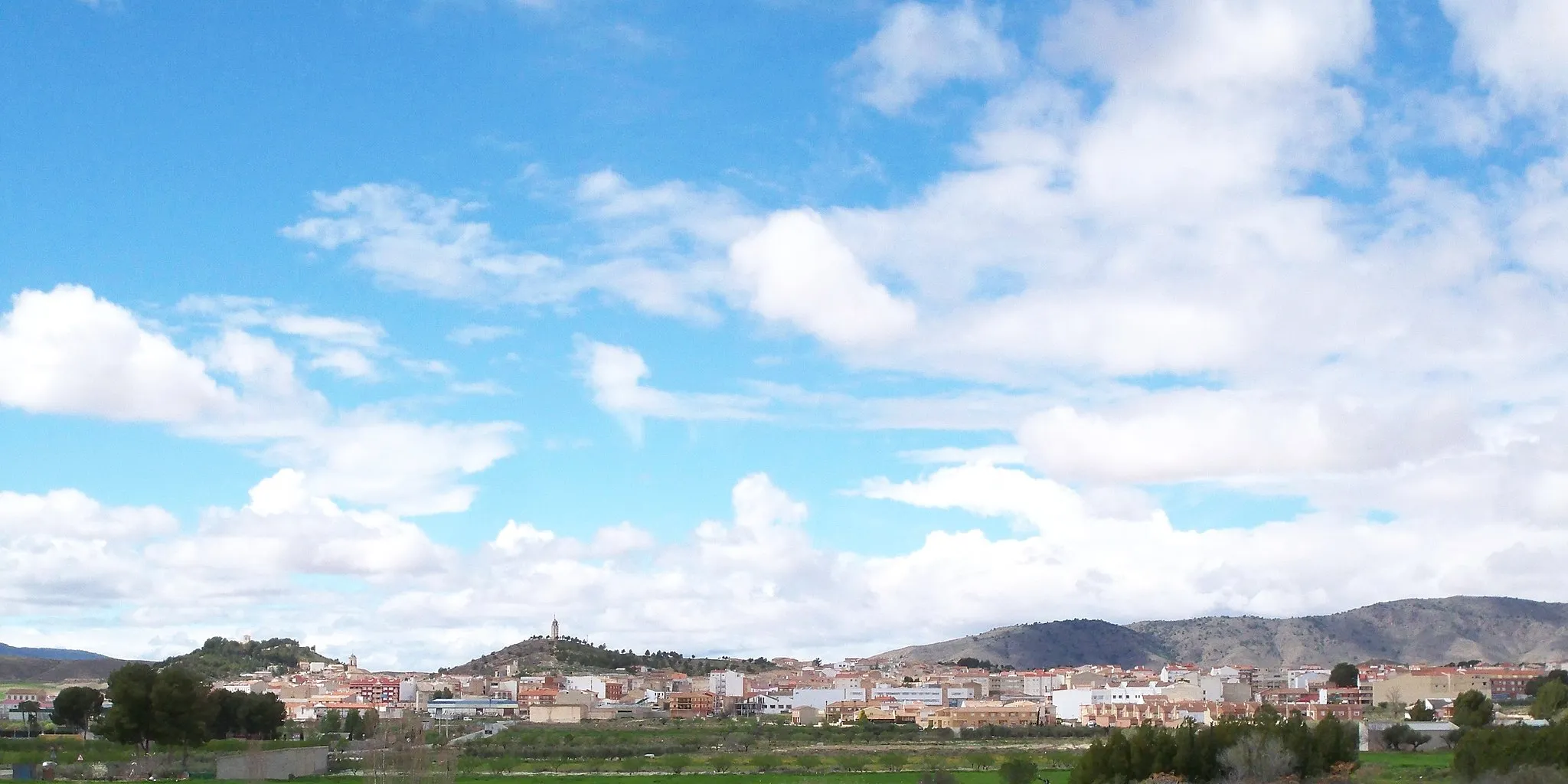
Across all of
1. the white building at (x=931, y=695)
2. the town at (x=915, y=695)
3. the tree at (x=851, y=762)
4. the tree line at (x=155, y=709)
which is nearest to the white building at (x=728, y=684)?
the town at (x=915, y=695)

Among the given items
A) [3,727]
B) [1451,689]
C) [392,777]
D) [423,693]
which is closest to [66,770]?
[392,777]

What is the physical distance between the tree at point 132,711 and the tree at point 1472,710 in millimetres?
61680

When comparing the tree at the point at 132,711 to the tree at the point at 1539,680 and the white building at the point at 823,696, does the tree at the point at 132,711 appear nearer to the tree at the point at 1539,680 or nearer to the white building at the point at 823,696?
the white building at the point at 823,696

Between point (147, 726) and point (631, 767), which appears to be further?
point (631, 767)

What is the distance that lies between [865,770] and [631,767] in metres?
10.2

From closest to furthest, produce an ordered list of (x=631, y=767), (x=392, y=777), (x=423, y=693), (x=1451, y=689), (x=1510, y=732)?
(x=392, y=777) < (x=1510, y=732) < (x=631, y=767) < (x=1451, y=689) < (x=423, y=693)

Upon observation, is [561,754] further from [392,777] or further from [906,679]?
[906,679]

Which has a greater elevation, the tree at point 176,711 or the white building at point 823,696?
the tree at point 176,711

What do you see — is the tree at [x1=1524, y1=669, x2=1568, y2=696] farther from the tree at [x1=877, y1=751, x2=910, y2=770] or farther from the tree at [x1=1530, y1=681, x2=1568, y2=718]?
the tree at [x1=877, y1=751, x2=910, y2=770]

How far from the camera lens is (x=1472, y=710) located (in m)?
82.6

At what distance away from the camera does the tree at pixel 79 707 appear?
79.4m

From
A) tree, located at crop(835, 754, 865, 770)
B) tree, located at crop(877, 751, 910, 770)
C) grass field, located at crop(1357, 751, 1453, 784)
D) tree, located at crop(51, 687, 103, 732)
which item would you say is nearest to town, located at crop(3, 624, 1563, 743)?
tree, located at crop(51, 687, 103, 732)

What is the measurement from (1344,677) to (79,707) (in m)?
122

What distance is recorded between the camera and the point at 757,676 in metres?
180
